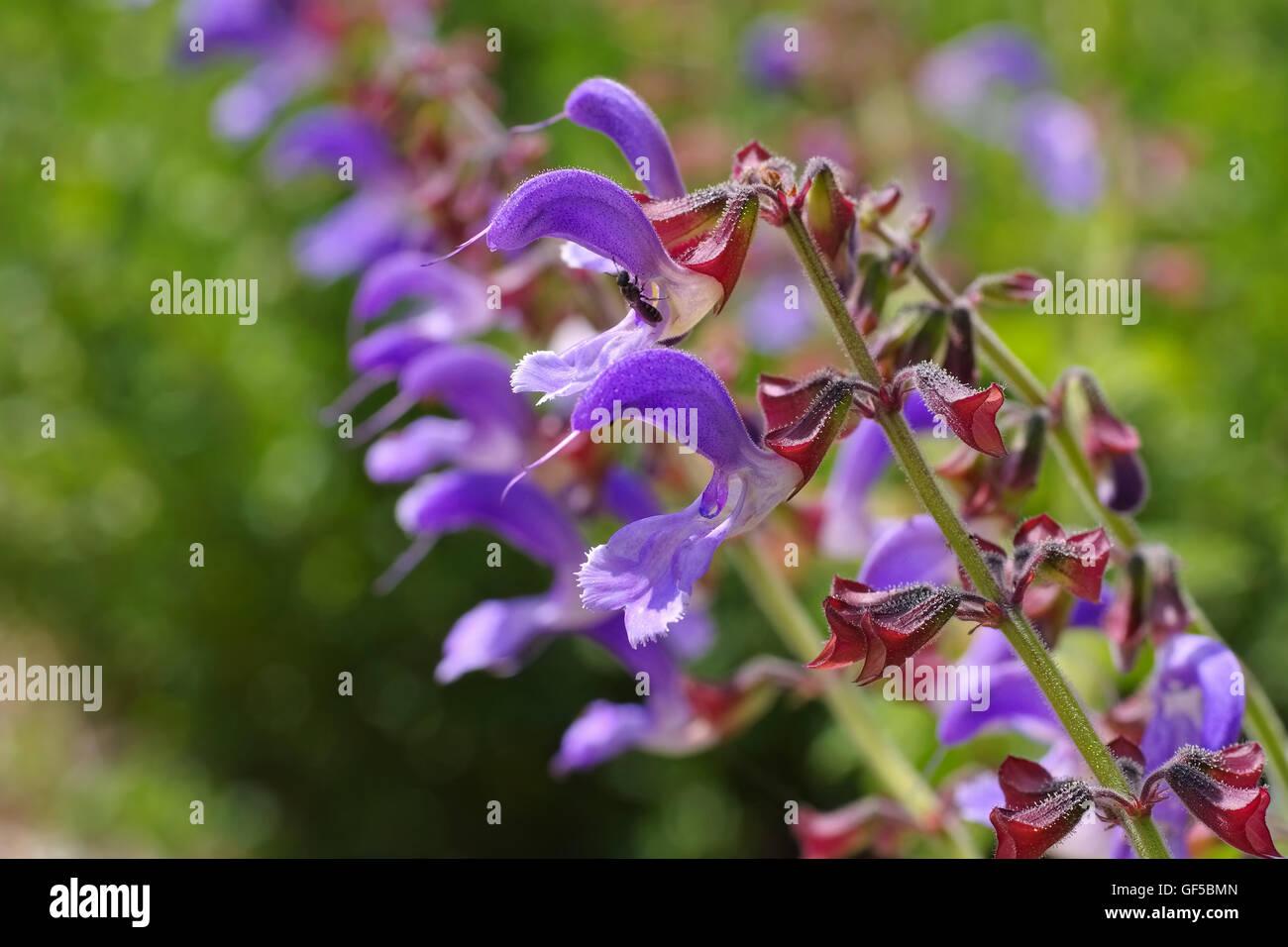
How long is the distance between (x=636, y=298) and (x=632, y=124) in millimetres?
242

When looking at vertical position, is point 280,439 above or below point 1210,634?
above

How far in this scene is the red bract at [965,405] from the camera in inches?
33.6

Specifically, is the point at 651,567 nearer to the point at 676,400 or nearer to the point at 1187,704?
the point at 676,400

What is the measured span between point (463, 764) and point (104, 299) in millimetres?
1284

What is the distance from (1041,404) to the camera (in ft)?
3.76

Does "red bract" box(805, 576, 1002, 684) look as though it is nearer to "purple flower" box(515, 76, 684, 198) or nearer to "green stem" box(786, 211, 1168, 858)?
"green stem" box(786, 211, 1168, 858)

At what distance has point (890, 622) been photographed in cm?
88

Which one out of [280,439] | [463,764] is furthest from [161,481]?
[463,764]

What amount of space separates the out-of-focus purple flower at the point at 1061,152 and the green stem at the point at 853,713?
1508mm

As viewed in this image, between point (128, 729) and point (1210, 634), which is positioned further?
point (128, 729)

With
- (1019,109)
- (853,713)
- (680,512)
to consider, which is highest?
(1019,109)

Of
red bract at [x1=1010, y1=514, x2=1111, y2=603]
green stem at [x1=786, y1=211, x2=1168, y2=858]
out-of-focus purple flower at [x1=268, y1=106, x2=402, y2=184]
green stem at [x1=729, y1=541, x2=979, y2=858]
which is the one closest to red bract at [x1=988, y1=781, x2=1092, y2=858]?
green stem at [x1=786, y1=211, x2=1168, y2=858]

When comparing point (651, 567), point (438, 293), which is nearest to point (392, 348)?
point (438, 293)
